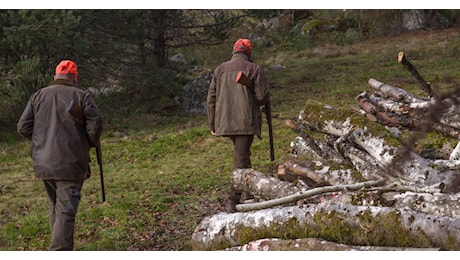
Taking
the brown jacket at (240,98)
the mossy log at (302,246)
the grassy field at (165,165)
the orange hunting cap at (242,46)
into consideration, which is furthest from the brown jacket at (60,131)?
the orange hunting cap at (242,46)

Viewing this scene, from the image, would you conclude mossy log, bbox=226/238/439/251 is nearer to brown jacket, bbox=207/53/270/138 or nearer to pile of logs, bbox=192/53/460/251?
pile of logs, bbox=192/53/460/251

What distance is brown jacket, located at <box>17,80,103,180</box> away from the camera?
21.5ft

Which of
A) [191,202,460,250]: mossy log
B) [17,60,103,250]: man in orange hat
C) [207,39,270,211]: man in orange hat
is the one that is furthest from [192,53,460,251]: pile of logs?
[17,60,103,250]: man in orange hat

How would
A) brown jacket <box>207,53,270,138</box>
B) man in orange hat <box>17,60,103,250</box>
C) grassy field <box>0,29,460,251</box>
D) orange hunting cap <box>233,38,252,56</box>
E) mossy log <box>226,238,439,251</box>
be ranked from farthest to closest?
orange hunting cap <box>233,38,252,56</box> < brown jacket <box>207,53,270,138</box> < grassy field <box>0,29,460,251</box> < man in orange hat <box>17,60,103,250</box> < mossy log <box>226,238,439,251</box>

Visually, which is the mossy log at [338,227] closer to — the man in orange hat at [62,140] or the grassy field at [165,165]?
the grassy field at [165,165]

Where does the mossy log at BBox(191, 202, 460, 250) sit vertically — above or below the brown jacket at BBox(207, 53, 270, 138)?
below

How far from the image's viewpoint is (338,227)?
5477mm

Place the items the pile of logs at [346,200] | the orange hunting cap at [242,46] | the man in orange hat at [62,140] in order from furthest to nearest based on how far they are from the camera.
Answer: the orange hunting cap at [242,46], the man in orange hat at [62,140], the pile of logs at [346,200]

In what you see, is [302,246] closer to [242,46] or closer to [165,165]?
[242,46]

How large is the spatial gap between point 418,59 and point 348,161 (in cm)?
1780

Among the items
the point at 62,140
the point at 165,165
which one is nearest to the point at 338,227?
the point at 62,140

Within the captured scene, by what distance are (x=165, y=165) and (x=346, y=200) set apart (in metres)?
6.74

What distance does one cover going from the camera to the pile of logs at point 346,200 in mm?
5266

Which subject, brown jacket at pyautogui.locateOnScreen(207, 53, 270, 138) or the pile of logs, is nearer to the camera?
the pile of logs
